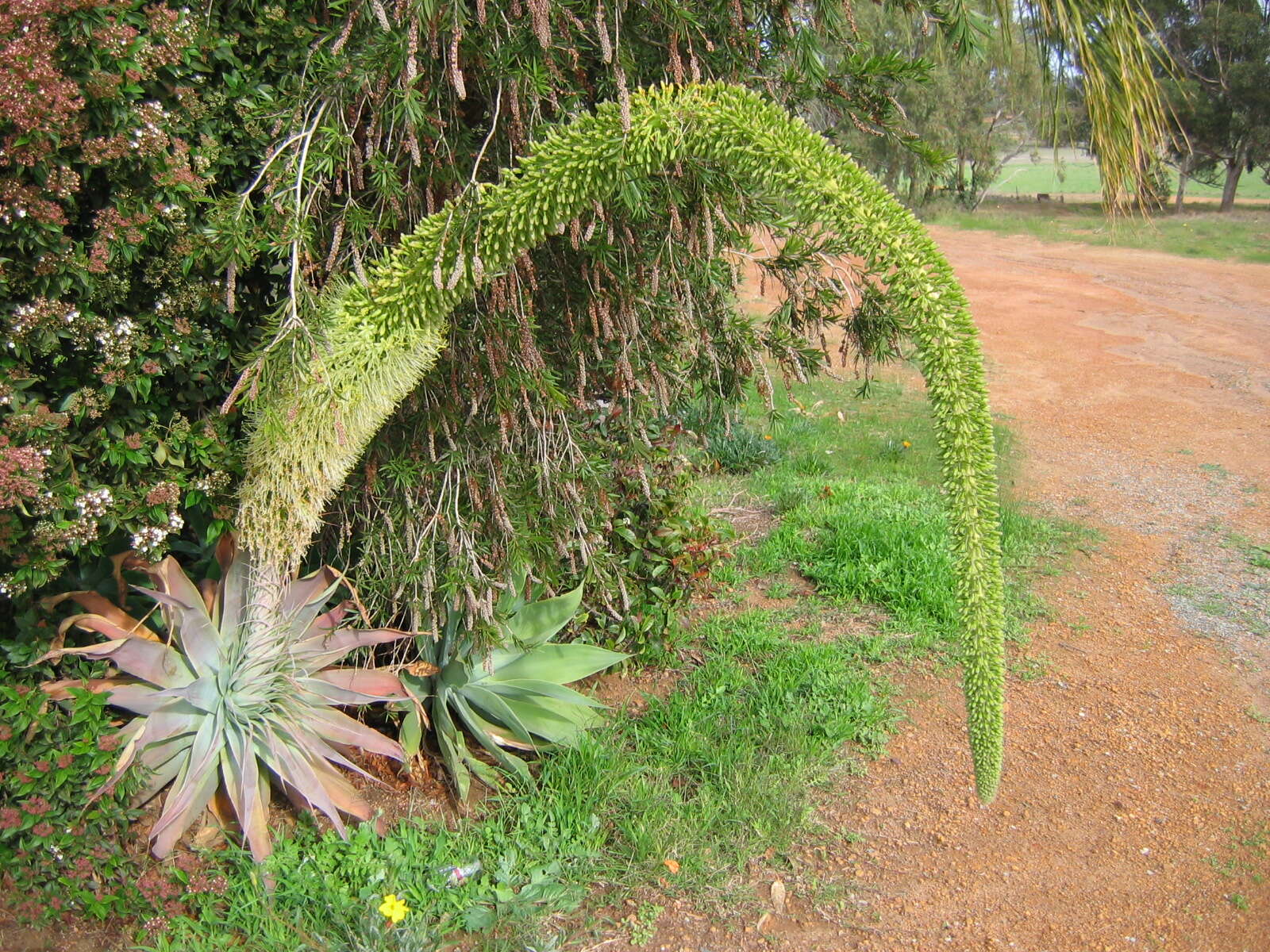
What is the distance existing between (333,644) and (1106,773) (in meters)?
2.89

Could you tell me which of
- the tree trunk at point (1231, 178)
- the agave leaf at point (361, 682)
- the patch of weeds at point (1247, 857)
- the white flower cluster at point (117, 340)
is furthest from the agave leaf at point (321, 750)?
the tree trunk at point (1231, 178)

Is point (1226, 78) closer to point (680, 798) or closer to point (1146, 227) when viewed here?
point (1146, 227)

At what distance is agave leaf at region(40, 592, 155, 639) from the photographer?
9.23ft

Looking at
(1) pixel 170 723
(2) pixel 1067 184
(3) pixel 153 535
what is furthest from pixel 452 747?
(2) pixel 1067 184

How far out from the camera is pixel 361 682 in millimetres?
3197

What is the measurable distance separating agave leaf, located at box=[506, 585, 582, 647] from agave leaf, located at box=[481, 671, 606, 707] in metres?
0.17

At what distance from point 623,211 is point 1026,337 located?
33.2 ft

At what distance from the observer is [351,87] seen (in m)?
2.66

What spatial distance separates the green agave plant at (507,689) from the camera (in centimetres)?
348

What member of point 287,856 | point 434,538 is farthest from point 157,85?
point 287,856

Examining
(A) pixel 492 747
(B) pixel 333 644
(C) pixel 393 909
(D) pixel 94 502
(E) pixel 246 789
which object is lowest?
(C) pixel 393 909

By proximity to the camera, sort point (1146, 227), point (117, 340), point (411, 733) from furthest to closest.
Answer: point (1146, 227), point (411, 733), point (117, 340)

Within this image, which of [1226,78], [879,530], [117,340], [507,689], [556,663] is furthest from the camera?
[1226,78]

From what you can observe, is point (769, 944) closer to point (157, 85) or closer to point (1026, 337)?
point (157, 85)
